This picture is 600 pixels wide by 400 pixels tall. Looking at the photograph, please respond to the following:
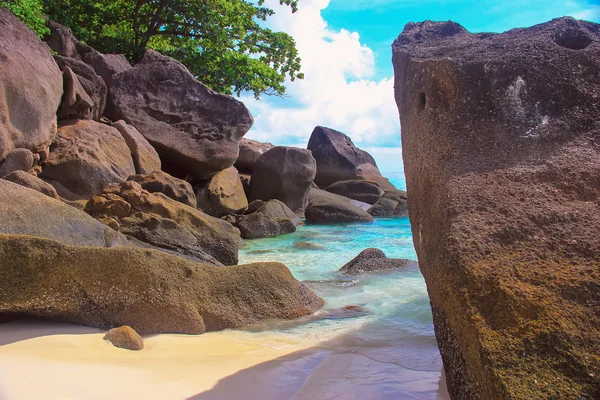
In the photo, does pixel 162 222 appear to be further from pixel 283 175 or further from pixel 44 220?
pixel 283 175

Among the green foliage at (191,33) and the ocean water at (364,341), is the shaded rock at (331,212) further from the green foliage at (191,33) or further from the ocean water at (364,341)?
the ocean water at (364,341)

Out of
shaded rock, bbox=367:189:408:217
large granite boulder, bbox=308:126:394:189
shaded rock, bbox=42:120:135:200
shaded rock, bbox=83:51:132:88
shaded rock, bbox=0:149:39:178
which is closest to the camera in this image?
shaded rock, bbox=0:149:39:178

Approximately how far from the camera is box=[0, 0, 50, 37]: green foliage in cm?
925

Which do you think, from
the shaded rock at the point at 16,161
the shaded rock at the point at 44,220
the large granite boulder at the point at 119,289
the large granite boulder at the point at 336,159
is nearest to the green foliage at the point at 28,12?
the shaded rock at the point at 16,161

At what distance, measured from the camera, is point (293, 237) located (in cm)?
1156

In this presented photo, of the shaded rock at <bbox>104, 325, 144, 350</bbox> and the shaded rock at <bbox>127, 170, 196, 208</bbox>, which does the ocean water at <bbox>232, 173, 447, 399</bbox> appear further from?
the shaded rock at <bbox>127, 170, 196, 208</bbox>

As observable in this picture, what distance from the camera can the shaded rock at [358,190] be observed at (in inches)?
798

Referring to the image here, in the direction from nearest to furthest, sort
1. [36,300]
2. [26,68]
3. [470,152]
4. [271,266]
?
1. [470,152]
2. [36,300]
3. [271,266]
4. [26,68]

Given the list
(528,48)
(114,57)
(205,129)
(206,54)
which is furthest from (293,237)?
(528,48)

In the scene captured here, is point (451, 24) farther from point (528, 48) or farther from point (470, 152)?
point (470, 152)

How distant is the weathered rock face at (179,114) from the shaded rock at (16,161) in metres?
4.00

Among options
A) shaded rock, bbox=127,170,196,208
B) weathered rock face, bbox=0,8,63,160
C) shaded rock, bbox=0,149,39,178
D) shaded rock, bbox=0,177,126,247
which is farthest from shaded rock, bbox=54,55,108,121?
shaded rock, bbox=0,177,126,247

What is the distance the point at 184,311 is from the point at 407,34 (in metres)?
2.19

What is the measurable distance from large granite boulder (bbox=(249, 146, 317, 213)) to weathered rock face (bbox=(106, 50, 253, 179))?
3392mm
